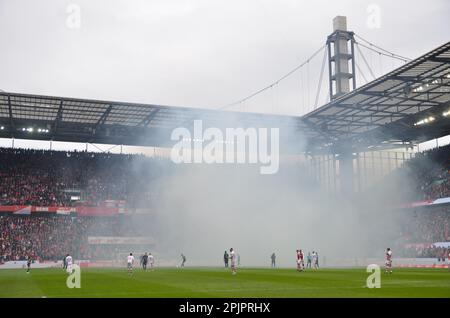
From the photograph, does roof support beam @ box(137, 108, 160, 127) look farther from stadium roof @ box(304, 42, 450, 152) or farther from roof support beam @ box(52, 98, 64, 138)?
stadium roof @ box(304, 42, 450, 152)

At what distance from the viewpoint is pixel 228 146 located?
169 feet

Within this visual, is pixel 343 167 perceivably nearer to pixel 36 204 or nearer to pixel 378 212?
pixel 378 212

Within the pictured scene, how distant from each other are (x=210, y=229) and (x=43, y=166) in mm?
21097

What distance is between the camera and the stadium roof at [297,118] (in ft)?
125

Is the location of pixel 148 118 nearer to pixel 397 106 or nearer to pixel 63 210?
pixel 63 210

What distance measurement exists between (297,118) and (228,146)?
810 centimetres

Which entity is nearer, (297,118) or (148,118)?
(148,118)

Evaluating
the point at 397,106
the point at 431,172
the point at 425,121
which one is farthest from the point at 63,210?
the point at 431,172

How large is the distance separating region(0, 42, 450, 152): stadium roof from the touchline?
3.58ft

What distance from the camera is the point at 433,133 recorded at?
171ft

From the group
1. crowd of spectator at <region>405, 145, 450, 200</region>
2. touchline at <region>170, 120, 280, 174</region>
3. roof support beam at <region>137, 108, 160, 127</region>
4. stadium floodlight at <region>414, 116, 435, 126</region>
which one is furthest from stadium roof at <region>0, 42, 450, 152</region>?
crowd of spectator at <region>405, 145, 450, 200</region>

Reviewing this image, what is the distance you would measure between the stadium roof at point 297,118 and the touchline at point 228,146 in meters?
1.09

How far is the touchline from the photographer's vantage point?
49.7m

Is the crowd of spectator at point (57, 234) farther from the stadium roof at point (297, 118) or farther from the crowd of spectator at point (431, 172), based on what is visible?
the crowd of spectator at point (431, 172)
